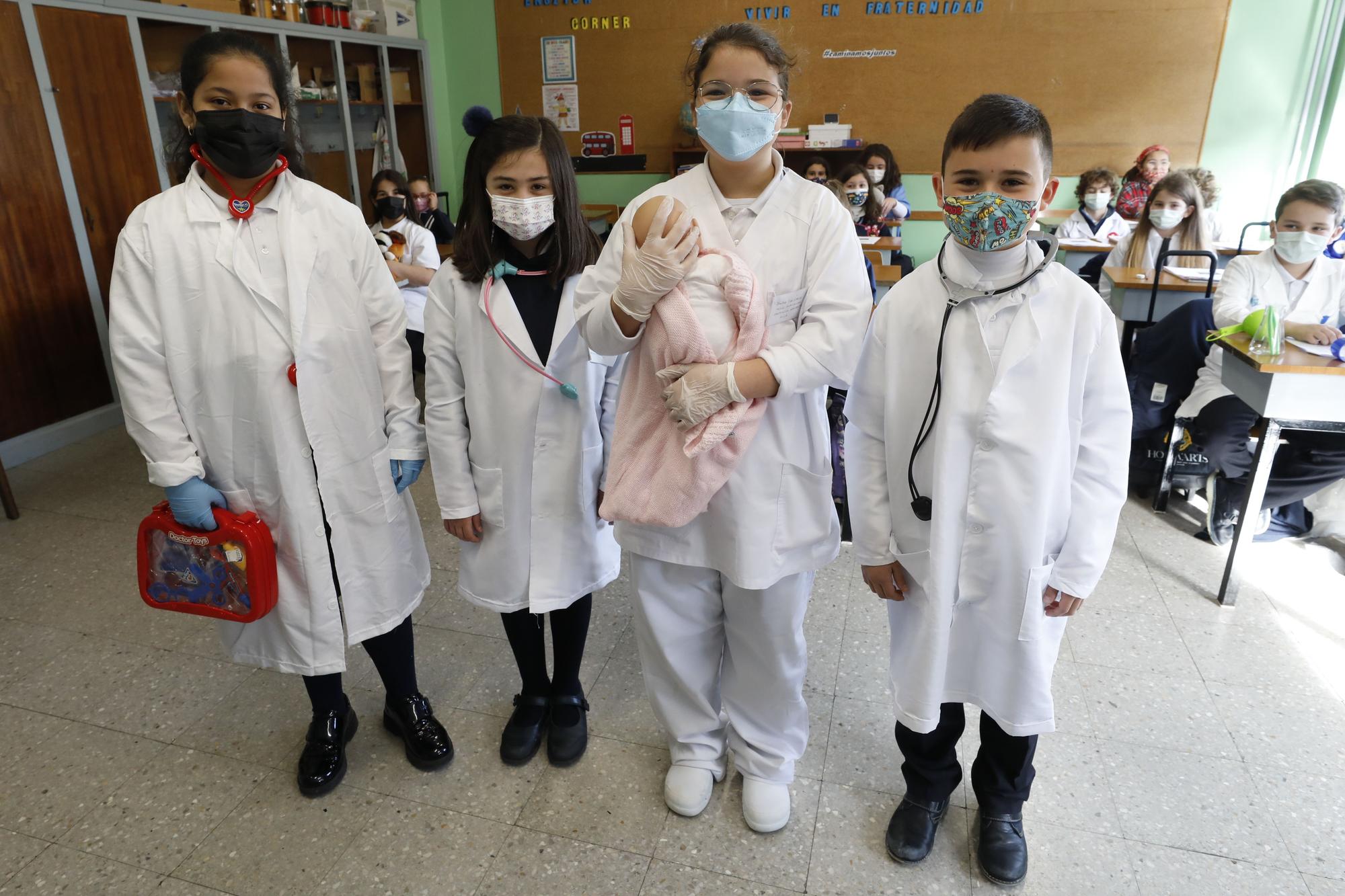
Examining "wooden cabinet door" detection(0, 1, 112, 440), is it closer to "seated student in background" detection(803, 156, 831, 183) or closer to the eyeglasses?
the eyeglasses

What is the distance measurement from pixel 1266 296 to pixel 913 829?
240 centimetres

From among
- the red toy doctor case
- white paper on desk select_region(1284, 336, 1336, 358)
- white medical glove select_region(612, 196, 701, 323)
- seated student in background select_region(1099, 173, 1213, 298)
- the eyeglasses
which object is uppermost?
the eyeglasses

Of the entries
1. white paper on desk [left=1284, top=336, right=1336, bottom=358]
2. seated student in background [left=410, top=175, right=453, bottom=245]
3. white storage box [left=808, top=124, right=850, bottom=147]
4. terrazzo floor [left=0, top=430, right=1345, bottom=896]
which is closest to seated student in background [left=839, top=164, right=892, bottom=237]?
white storage box [left=808, top=124, right=850, bottom=147]

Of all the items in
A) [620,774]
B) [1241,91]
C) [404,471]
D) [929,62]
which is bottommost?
[620,774]

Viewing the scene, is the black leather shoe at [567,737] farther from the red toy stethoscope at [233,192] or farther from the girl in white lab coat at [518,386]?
the red toy stethoscope at [233,192]

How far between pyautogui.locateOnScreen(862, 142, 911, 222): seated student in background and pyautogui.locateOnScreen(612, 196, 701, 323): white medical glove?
4.68 meters

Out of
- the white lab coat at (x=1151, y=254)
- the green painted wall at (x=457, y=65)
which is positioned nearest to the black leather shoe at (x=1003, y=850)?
the white lab coat at (x=1151, y=254)

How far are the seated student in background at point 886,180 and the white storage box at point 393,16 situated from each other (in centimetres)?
346

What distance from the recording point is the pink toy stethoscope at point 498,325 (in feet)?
5.17

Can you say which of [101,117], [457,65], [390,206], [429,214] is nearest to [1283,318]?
[390,206]

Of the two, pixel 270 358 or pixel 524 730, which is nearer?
pixel 270 358

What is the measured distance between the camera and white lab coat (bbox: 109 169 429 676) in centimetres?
150

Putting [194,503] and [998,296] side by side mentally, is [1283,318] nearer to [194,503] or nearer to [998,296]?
[998,296]

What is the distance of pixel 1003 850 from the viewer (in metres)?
1.58
